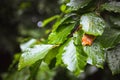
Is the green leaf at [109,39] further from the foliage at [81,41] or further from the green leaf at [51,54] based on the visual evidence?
the green leaf at [51,54]

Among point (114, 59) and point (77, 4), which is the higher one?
point (77, 4)

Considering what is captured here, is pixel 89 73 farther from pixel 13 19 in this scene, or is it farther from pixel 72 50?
pixel 13 19

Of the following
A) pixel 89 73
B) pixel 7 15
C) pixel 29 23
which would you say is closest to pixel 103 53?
pixel 89 73

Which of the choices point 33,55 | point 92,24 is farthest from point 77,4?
point 33,55

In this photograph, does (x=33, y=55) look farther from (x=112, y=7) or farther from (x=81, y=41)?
(x=112, y=7)

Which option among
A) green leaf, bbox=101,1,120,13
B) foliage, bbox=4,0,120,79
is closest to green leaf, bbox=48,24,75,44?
foliage, bbox=4,0,120,79

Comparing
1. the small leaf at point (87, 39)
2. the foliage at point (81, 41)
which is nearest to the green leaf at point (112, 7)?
the foliage at point (81, 41)

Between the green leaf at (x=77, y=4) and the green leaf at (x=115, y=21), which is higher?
the green leaf at (x=77, y=4)
